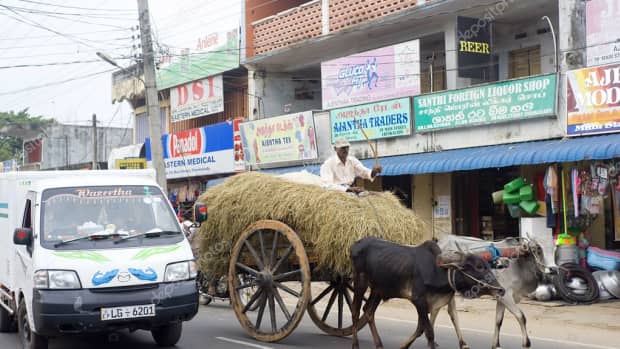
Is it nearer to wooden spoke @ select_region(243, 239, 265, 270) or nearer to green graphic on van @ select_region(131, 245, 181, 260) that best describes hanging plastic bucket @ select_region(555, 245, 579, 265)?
wooden spoke @ select_region(243, 239, 265, 270)

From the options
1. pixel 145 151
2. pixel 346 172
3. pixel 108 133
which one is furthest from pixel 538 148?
pixel 108 133

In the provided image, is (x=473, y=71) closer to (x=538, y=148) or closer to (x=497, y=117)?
(x=497, y=117)

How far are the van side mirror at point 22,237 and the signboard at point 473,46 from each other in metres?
10.6

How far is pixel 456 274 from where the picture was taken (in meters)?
6.87

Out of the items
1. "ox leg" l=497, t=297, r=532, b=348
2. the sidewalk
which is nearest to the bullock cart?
"ox leg" l=497, t=297, r=532, b=348

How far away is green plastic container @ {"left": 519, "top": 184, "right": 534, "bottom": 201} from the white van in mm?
7750

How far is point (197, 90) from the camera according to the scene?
2567cm

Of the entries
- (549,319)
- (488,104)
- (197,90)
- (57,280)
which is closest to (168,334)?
(57,280)

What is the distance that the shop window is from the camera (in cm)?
1639

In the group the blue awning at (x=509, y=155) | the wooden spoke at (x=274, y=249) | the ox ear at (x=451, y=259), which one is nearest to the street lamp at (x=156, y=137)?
the blue awning at (x=509, y=155)

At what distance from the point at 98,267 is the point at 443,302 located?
355 cm

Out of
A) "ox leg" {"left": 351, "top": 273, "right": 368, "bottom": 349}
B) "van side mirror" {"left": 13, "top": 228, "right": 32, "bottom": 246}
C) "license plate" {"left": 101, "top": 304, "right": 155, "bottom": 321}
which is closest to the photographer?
"license plate" {"left": 101, "top": 304, "right": 155, "bottom": 321}

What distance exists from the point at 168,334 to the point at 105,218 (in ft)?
5.20

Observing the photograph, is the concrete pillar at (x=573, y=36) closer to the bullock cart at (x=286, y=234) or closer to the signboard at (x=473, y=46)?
the signboard at (x=473, y=46)
